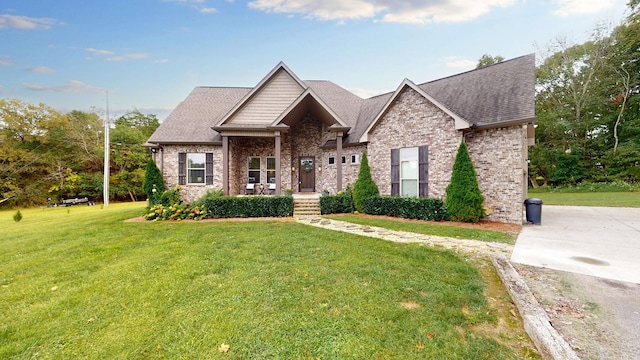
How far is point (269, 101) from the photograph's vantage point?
13023 millimetres

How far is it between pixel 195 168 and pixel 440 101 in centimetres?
1279

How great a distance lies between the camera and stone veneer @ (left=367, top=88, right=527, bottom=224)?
30.1 feet

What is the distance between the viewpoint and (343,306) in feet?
11.1

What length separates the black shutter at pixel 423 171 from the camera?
10.7m

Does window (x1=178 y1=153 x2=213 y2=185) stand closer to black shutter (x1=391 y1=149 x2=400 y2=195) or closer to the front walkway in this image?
the front walkway

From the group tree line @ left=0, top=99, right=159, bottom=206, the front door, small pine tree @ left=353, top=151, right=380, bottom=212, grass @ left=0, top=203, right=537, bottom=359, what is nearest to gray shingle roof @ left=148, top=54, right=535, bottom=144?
small pine tree @ left=353, top=151, right=380, bottom=212

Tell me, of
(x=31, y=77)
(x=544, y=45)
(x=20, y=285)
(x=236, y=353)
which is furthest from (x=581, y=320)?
(x=544, y=45)

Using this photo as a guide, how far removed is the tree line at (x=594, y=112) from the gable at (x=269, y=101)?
2826 centimetres

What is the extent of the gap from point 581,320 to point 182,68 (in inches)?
909

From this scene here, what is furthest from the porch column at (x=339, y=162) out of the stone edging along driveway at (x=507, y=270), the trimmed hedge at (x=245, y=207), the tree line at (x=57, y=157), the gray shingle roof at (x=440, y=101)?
the tree line at (x=57, y=157)

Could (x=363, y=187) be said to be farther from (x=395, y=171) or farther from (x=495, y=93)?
(x=495, y=93)

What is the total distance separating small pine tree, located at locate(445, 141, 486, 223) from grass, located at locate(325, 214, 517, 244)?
2.57 ft

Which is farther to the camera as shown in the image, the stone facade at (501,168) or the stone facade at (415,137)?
the stone facade at (415,137)

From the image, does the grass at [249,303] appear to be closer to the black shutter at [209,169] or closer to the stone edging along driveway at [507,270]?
the stone edging along driveway at [507,270]
